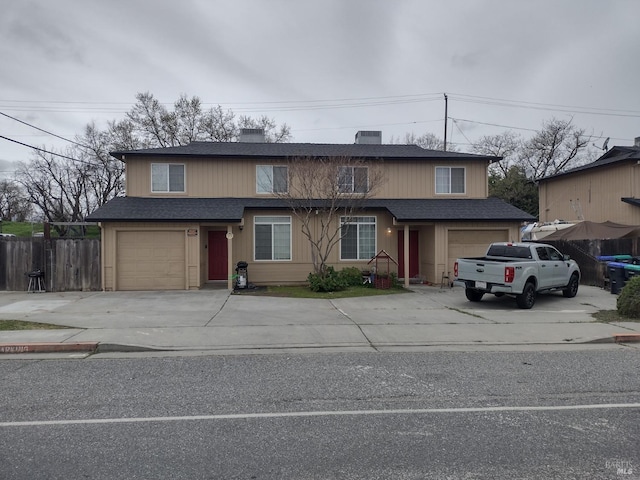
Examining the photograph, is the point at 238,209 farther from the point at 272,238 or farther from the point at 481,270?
the point at 481,270

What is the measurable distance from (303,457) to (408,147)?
19.7 meters

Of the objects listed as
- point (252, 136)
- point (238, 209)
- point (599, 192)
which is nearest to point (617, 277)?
point (599, 192)

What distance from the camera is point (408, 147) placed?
869 inches

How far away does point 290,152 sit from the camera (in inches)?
765

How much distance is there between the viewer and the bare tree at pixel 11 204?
49.2 meters

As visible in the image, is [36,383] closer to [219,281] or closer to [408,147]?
[219,281]

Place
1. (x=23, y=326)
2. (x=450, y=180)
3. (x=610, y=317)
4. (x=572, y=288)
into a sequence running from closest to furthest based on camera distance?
(x=23, y=326) < (x=610, y=317) < (x=572, y=288) < (x=450, y=180)

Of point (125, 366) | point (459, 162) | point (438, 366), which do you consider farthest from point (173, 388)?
point (459, 162)

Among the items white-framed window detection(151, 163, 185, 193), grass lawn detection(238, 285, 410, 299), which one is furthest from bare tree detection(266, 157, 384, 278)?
white-framed window detection(151, 163, 185, 193)

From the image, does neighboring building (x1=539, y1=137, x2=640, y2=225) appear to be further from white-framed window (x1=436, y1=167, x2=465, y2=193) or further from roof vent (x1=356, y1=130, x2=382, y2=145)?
roof vent (x1=356, y1=130, x2=382, y2=145)

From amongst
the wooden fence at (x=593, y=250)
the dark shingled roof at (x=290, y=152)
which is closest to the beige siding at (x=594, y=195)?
the wooden fence at (x=593, y=250)

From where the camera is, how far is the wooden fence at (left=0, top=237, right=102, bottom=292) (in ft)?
53.4

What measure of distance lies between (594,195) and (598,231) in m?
4.60

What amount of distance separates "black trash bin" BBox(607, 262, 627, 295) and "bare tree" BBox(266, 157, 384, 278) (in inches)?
344
